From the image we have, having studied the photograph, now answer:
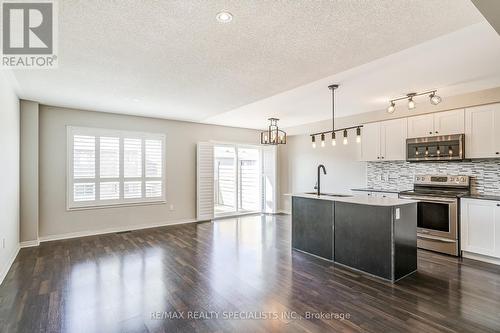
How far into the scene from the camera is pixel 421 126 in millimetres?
4766

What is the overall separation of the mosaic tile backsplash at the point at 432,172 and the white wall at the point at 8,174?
630 centimetres

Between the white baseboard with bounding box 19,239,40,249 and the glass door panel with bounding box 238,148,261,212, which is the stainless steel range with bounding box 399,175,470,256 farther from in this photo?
the white baseboard with bounding box 19,239,40,249

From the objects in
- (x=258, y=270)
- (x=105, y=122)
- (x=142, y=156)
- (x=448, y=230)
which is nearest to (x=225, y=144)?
(x=142, y=156)

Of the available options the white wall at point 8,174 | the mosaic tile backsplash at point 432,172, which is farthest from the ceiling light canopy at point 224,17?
the mosaic tile backsplash at point 432,172

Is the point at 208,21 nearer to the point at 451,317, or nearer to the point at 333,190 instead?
the point at 451,317

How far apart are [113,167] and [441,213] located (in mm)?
6143

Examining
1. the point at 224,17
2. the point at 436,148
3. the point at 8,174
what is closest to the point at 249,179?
the point at 436,148

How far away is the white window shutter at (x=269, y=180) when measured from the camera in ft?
26.1

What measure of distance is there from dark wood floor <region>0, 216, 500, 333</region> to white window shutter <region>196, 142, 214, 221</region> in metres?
2.37

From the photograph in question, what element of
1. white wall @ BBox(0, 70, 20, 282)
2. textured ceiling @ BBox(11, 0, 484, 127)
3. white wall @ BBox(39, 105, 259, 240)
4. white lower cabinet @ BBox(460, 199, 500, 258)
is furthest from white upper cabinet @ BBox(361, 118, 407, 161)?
white wall @ BBox(0, 70, 20, 282)

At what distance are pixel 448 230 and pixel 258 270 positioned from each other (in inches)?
Result: 120

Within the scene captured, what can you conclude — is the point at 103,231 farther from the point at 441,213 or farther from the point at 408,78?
the point at 441,213

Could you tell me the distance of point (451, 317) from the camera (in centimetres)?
239

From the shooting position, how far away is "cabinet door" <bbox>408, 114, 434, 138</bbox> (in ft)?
15.3
